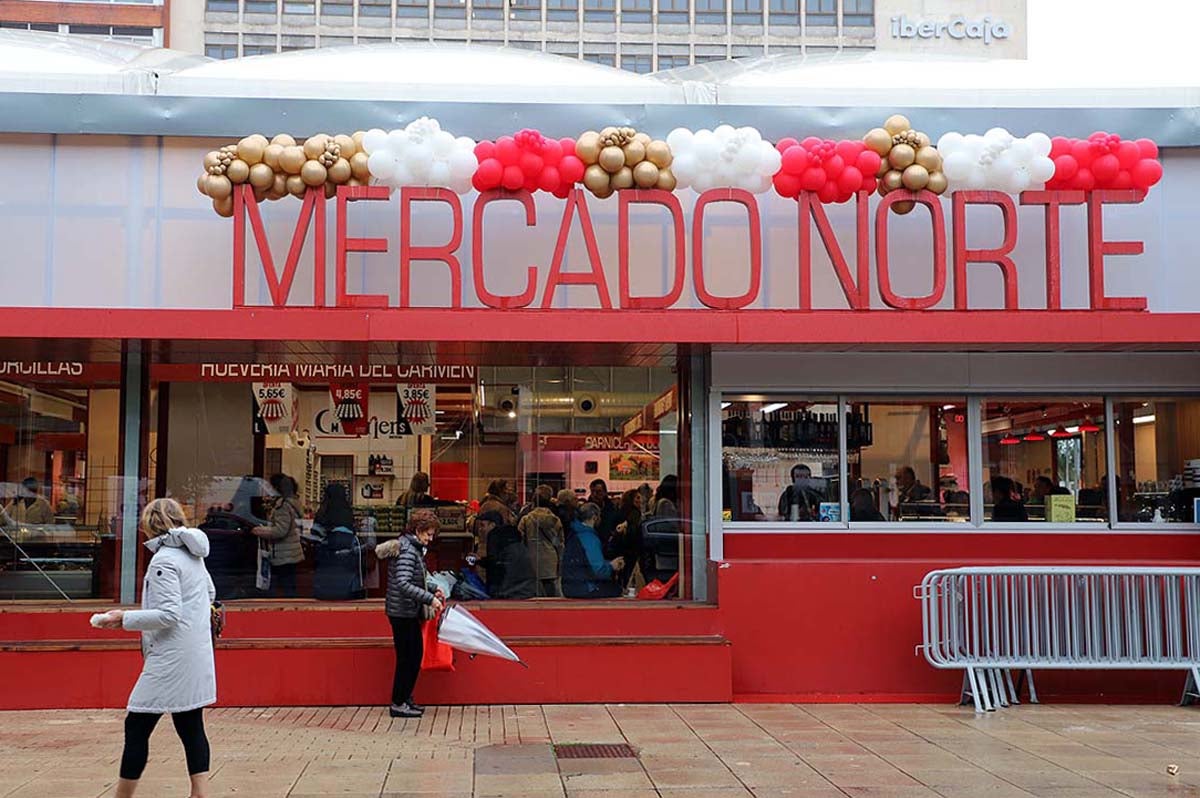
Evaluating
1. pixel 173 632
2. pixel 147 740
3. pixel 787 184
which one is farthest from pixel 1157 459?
pixel 147 740

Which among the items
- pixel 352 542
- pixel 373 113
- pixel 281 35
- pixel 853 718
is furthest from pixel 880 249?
pixel 281 35

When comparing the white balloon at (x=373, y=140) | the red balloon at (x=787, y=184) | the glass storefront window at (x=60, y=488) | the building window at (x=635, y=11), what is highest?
the building window at (x=635, y=11)

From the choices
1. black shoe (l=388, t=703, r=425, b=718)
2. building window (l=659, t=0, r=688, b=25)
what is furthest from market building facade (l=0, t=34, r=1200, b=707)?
building window (l=659, t=0, r=688, b=25)

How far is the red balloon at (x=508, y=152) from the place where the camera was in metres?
10.9

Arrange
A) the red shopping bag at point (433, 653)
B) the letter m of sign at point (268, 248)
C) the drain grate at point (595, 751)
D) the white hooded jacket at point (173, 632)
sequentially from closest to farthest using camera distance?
1. the white hooded jacket at point (173, 632)
2. the drain grate at point (595, 751)
3. the red shopping bag at point (433, 653)
4. the letter m of sign at point (268, 248)

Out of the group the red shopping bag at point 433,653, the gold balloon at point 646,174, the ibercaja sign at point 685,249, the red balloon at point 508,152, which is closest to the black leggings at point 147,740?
the red shopping bag at point 433,653

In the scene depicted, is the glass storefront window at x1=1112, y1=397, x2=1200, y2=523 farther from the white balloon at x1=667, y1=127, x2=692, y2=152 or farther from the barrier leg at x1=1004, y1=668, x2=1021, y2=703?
the white balloon at x1=667, y1=127, x2=692, y2=152

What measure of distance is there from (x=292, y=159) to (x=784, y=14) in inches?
3291

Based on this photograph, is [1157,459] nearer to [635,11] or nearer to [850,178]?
[850,178]

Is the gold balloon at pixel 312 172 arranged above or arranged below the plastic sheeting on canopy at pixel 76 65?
below

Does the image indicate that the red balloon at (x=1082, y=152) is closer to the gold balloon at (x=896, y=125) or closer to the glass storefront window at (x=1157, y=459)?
the gold balloon at (x=896, y=125)

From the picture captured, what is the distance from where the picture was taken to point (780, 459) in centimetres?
1198

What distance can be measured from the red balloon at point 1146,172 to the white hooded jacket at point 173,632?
8.21 metres

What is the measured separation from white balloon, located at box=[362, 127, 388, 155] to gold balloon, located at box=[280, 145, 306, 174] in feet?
1.73
